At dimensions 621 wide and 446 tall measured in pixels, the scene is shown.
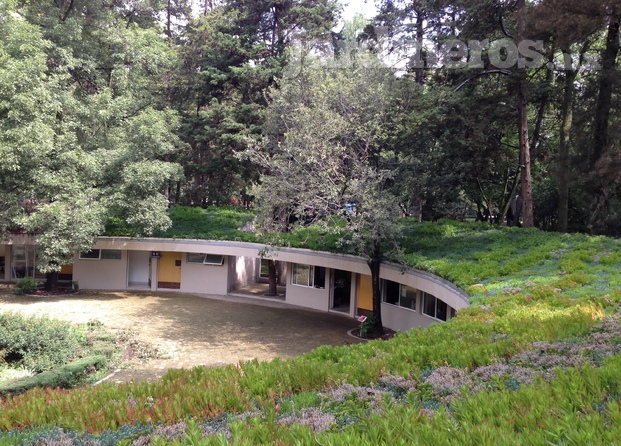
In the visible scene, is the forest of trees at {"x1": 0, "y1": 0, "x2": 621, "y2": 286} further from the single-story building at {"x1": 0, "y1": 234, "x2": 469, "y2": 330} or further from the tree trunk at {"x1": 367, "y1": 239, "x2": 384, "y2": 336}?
the single-story building at {"x1": 0, "y1": 234, "x2": 469, "y2": 330}

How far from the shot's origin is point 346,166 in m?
14.7

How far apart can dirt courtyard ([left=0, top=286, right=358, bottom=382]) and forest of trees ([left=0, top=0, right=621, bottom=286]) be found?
2.69 m

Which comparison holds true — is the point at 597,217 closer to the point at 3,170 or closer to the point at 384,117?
the point at 384,117

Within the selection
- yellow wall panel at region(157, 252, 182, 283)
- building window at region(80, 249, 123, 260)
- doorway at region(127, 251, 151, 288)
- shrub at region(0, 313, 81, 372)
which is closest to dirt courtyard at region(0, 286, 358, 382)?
yellow wall panel at region(157, 252, 182, 283)

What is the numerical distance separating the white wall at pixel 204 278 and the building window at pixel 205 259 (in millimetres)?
165

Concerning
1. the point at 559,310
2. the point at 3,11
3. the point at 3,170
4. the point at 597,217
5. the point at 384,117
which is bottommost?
the point at 559,310

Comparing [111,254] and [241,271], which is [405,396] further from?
[111,254]

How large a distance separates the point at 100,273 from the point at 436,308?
16.9 meters

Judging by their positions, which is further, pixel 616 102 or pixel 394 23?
pixel 394 23

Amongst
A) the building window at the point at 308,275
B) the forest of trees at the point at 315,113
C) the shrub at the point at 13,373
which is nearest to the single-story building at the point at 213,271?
the building window at the point at 308,275

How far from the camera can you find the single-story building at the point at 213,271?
58.8ft

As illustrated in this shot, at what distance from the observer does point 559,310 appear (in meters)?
6.70

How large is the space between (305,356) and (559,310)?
3788 millimetres

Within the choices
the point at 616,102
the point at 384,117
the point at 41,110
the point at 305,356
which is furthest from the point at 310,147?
the point at 41,110
